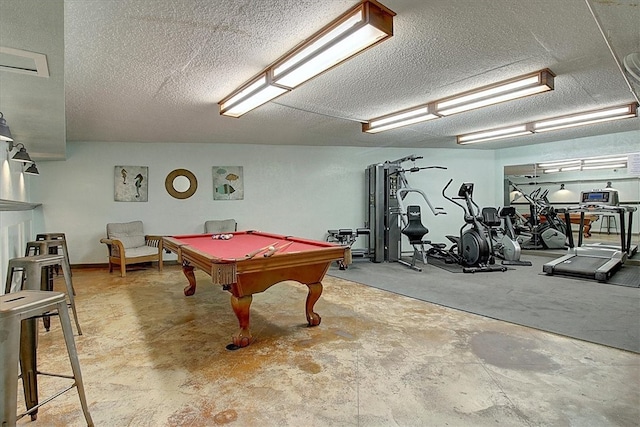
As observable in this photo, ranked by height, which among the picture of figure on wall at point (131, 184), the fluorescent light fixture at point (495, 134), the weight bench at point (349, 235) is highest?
the fluorescent light fixture at point (495, 134)

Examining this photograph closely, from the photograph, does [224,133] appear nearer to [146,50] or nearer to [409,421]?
[146,50]

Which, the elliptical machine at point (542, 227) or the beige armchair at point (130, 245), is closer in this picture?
the beige armchair at point (130, 245)

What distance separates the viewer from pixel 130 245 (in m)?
6.00

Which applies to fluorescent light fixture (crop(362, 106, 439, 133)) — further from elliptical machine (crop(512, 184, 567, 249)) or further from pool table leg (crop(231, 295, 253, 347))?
elliptical machine (crop(512, 184, 567, 249))

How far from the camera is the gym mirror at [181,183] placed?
6582mm

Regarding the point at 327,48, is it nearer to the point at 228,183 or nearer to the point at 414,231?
the point at 414,231

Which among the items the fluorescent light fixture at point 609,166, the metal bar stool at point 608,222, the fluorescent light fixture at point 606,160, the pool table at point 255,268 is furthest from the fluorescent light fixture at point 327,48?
the metal bar stool at point 608,222

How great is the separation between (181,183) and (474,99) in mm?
5390

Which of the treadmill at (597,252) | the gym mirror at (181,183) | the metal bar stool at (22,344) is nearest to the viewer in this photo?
the metal bar stool at (22,344)

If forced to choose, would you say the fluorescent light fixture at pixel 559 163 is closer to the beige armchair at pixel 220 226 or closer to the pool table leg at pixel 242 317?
the beige armchair at pixel 220 226

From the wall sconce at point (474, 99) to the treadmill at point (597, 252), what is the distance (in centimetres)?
318

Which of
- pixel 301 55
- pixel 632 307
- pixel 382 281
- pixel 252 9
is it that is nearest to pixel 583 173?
pixel 632 307

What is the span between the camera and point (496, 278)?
16.8 ft

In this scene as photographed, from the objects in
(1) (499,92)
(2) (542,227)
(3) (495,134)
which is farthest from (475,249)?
(2) (542,227)
